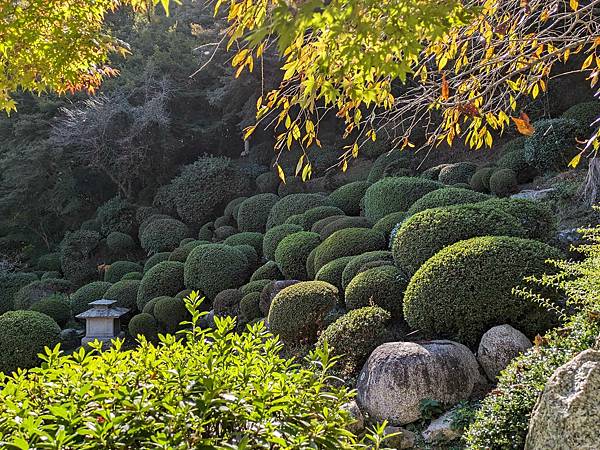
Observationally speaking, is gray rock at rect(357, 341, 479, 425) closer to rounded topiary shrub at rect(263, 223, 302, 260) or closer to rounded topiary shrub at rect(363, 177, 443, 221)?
rounded topiary shrub at rect(363, 177, 443, 221)

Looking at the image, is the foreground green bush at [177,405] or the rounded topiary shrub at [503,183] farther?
the rounded topiary shrub at [503,183]

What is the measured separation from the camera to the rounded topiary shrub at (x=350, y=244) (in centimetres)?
788

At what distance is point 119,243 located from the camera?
48.3 ft

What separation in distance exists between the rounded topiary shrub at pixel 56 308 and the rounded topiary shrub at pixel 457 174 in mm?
8093

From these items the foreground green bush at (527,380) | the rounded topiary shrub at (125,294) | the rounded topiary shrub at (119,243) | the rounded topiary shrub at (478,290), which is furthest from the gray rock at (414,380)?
the rounded topiary shrub at (119,243)

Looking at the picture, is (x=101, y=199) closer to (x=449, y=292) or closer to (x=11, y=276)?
(x=11, y=276)

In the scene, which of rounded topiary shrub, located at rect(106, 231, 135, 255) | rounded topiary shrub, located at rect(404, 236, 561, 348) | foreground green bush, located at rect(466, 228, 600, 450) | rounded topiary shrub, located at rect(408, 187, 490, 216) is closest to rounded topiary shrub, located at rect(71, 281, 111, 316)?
rounded topiary shrub, located at rect(106, 231, 135, 255)

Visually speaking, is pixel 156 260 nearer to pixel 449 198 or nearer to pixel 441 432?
pixel 449 198

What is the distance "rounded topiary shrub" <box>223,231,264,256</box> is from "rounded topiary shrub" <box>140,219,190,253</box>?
7.65 feet

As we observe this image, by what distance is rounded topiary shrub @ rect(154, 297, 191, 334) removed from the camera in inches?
390

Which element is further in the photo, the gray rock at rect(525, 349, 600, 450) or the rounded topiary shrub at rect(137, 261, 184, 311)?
the rounded topiary shrub at rect(137, 261, 184, 311)

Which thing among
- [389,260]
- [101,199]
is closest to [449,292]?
[389,260]

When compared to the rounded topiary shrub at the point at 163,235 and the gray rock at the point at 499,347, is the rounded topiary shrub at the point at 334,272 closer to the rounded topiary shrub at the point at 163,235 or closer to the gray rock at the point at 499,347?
the gray rock at the point at 499,347

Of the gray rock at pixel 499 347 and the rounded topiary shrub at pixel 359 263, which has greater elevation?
the rounded topiary shrub at pixel 359 263
